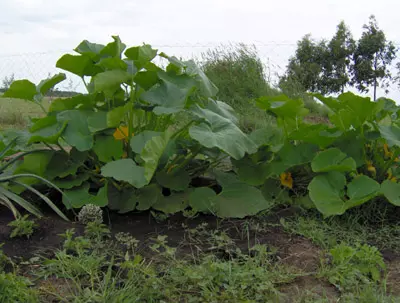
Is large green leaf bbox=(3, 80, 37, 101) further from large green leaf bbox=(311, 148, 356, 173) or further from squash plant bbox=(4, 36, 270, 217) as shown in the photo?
large green leaf bbox=(311, 148, 356, 173)

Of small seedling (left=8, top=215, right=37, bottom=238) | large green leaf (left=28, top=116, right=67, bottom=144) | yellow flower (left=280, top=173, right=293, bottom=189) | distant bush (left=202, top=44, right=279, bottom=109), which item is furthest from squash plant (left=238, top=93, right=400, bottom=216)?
distant bush (left=202, top=44, right=279, bottom=109)

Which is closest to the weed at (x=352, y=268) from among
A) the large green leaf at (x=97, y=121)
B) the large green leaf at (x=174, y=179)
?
the large green leaf at (x=174, y=179)

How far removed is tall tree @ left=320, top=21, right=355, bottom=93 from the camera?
27125 mm

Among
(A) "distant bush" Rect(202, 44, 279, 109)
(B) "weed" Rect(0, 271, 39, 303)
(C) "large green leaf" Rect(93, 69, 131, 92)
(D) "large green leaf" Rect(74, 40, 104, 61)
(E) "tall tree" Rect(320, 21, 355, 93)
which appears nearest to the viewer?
(B) "weed" Rect(0, 271, 39, 303)

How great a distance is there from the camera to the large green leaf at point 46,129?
2346mm

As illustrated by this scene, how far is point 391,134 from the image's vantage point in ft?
8.04

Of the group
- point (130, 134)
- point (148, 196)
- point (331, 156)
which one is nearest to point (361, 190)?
point (331, 156)

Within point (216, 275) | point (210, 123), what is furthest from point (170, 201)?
point (216, 275)

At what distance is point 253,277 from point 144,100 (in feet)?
3.59

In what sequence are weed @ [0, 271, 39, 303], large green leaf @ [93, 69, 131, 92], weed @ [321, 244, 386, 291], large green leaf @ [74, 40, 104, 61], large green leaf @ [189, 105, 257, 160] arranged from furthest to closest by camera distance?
1. large green leaf @ [74, 40, 104, 61]
2. large green leaf @ [93, 69, 131, 92]
3. large green leaf @ [189, 105, 257, 160]
4. weed @ [321, 244, 386, 291]
5. weed @ [0, 271, 39, 303]

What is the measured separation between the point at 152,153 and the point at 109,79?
1.43 ft

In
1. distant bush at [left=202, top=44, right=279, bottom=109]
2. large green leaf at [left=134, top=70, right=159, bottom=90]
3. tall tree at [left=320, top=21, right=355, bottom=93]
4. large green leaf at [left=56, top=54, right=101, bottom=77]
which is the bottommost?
tall tree at [left=320, top=21, right=355, bottom=93]

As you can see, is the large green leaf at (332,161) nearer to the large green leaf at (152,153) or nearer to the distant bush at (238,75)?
the large green leaf at (152,153)

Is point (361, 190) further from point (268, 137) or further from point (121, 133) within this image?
point (121, 133)
